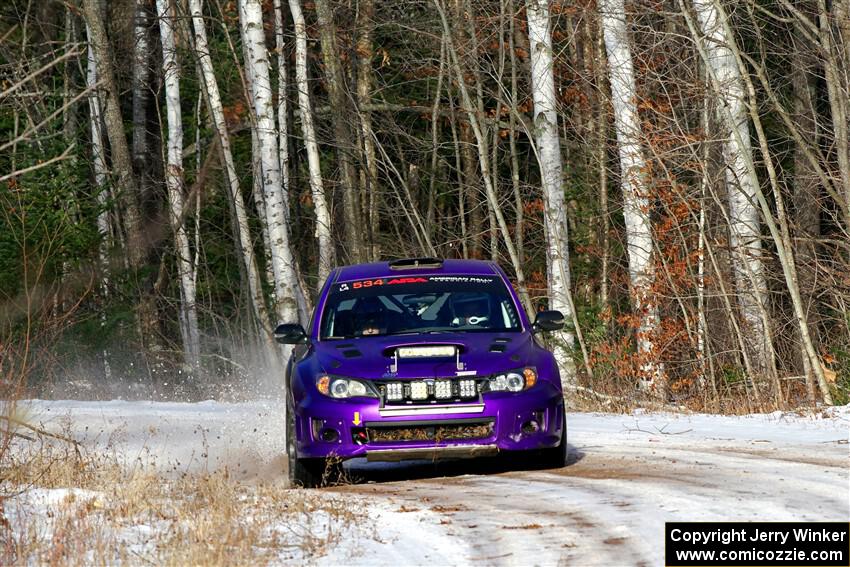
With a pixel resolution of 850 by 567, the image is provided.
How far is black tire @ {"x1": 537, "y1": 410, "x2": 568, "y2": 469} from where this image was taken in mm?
10875

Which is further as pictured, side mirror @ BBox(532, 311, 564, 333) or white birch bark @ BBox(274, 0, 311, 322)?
white birch bark @ BBox(274, 0, 311, 322)

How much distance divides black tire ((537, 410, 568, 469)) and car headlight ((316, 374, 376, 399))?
1.47 m

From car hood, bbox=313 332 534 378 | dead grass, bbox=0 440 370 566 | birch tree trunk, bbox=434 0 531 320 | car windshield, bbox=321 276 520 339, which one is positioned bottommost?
dead grass, bbox=0 440 370 566

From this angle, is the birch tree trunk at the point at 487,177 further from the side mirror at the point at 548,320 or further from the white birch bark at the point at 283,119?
the side mirror at the point at 548,320

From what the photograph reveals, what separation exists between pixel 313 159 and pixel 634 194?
963 centimetres

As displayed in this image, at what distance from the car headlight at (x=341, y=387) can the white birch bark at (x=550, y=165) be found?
397 inches

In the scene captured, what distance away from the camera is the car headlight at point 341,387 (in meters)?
10.4

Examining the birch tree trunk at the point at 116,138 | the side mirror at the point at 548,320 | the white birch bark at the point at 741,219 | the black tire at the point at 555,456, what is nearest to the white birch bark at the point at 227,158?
the birch tree trunk at the point at 116,138

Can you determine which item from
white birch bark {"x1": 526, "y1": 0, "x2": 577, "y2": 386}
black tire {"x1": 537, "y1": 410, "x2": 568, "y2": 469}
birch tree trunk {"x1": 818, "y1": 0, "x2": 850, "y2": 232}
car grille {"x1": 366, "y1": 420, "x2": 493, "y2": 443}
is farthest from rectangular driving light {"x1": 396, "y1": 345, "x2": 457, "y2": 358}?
white birch bark {"x1": 526, "y1": 0, "x2": 577, "y2": 386}

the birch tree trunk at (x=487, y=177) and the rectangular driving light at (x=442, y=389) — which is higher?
the birch tree trunk at (x=487, y=177)

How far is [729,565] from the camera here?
693 cm

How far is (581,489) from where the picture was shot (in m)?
9.41

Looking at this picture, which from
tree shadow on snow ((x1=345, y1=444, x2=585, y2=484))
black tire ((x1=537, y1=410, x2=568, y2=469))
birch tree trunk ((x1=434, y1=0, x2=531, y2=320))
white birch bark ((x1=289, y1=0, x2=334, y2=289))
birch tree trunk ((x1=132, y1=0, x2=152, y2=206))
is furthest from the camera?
birch tree trunk ((x1=132, y1=0, x2=152, y2=206))

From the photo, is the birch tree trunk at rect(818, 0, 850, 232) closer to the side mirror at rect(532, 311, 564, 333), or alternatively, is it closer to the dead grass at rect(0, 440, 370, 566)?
the side mirror at rect(532, 311, 564, 333)
